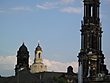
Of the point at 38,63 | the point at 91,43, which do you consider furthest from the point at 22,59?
the point at 91,43

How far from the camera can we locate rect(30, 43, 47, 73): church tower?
405 feet

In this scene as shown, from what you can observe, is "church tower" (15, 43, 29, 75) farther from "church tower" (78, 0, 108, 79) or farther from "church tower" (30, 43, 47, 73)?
"church tower" (78, 0, 108, 79)

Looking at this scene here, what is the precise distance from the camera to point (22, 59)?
346ft

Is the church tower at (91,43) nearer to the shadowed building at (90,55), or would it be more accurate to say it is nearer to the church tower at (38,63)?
the shadowed building at (90,55)

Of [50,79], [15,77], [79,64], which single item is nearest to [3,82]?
[15,77]

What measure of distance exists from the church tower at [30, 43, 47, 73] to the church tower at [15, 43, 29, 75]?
16537 millimetres

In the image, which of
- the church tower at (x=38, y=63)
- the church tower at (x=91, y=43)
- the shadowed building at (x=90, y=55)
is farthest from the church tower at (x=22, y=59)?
the church tower at (x=91, y=43)

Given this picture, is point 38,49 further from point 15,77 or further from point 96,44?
point 96,44

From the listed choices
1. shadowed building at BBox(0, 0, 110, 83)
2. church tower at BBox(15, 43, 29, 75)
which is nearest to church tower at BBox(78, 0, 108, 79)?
shadowed building at BBox(0, 0, 110, 83)

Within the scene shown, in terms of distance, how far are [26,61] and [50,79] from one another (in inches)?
358

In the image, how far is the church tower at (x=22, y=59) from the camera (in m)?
106

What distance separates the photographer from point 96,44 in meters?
88.9

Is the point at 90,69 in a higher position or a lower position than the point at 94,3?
lower

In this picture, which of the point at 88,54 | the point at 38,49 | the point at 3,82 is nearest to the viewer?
the point at 88,54
